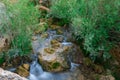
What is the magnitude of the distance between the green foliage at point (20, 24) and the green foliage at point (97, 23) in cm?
126

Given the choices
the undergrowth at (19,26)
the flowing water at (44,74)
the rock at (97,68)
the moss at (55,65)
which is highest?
the undergrowth at (19,26)

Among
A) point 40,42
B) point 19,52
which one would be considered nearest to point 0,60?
point 19,52

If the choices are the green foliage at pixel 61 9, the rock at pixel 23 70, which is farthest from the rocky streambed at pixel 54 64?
the green foliage at pixel 61 9

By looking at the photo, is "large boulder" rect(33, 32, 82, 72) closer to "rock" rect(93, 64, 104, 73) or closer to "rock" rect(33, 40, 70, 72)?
"rock" rect(33, 40, 70, 72)

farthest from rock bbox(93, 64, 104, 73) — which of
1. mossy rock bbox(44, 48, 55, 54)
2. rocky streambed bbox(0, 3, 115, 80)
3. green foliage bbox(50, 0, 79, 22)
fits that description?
green foliage bbox(50, 0, 79, 22)

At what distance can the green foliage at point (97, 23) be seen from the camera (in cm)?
583

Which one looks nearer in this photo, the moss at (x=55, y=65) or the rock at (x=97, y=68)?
the moss at (x=55, y=65)

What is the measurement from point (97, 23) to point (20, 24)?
2.01m

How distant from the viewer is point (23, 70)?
621 centimetres

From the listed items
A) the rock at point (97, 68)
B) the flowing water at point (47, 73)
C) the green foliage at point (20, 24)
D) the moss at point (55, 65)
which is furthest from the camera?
the rock at point (97, 68)

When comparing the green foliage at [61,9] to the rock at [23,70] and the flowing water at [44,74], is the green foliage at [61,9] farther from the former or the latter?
the rock at [23,70]

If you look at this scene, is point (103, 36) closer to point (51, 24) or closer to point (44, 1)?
point (51, 24)

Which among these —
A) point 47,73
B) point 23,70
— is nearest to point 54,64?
point 47,73

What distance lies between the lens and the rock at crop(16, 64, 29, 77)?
6.09m
